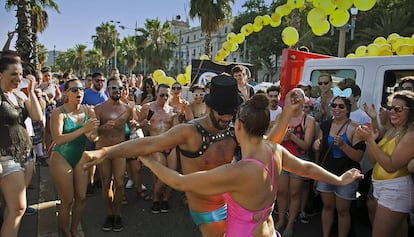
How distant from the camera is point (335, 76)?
194 inches

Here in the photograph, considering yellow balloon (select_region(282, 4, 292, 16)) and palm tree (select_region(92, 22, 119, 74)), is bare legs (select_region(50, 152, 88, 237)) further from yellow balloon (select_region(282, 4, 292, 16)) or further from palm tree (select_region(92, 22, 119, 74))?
palm tree (select_region(92, 22, 119, 74))

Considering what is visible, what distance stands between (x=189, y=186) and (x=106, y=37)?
5203cm

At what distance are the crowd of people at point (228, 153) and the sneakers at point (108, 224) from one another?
0.04 feet

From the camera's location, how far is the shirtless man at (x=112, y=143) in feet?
13.9

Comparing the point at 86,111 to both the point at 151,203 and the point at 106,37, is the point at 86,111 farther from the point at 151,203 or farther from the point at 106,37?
the point at 106,37

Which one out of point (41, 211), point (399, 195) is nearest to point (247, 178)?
point (399, 195)

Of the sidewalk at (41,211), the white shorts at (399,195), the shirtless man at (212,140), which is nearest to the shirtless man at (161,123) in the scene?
the sidewalk at (41,211)

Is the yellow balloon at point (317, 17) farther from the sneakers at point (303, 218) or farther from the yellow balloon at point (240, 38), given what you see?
the sneakers at point (303, 218)

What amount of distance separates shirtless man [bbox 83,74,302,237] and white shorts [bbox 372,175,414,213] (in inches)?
46.9

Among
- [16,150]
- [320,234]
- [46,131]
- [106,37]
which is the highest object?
[106,37]

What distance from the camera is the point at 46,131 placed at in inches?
319

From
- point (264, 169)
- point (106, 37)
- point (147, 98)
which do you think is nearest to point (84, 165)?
point (264, 169)

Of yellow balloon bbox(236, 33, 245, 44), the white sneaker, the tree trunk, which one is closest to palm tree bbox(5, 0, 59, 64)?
the tree trunk

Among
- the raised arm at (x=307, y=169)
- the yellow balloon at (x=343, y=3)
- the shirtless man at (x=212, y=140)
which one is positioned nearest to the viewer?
the raised arm at (x=307, y=169)
